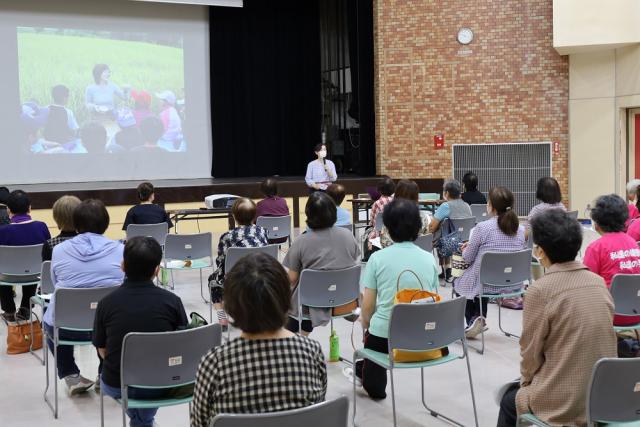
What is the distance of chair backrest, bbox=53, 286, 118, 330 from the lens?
13.4 ft

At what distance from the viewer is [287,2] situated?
1516 cm

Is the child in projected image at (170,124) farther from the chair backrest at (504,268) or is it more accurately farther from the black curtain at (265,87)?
the chair backrest at (504,268)

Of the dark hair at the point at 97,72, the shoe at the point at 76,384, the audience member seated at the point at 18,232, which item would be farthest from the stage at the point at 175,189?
the shoe at the point at 76,384

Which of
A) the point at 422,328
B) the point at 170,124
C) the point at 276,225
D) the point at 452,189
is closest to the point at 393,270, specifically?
the point at 422,328

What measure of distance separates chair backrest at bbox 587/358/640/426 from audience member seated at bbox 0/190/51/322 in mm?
4737

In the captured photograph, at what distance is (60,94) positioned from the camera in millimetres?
12750

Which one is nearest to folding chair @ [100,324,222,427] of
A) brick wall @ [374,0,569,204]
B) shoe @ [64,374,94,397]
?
shoe @ [64,374,94,397]

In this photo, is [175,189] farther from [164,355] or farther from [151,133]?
[164,355]

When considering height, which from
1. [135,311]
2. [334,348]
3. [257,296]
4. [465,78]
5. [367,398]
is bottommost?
[367,398]

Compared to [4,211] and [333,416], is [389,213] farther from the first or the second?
[4,211]

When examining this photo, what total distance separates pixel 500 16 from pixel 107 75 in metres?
7.07

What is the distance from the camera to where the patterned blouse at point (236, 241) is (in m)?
5.48

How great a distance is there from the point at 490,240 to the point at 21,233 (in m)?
3.76

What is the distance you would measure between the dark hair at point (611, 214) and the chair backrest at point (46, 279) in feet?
11.4
